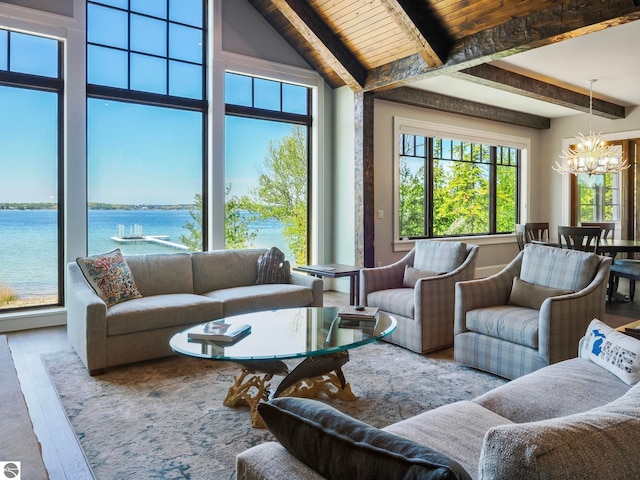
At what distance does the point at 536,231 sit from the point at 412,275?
3361 millimetres

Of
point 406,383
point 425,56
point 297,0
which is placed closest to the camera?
point 406,383

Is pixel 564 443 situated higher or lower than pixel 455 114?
lower

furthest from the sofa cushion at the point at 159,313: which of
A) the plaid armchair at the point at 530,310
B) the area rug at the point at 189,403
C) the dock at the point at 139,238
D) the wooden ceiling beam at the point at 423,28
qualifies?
the wooden ceiling beam at the point at 423,28

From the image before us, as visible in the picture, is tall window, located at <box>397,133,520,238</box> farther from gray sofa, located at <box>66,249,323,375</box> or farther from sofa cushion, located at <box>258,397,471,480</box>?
sofa cushion, located at <box>258,397,471,480</box>

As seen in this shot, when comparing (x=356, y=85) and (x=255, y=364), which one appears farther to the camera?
(x=356, y=85)

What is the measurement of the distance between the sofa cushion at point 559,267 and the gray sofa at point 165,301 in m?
1.95

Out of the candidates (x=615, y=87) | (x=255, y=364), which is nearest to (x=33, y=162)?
(x=255, y=364)

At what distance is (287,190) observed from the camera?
6340mm

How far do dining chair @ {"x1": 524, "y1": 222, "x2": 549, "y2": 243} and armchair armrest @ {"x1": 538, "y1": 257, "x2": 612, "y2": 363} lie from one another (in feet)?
11.1

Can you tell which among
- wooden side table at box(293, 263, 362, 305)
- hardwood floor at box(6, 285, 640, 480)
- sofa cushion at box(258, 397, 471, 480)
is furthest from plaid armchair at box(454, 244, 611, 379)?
sofa cushion at box(258, 397, 471, 480)

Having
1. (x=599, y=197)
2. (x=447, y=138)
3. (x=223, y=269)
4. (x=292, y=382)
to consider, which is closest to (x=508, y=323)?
(x=292, y=382)

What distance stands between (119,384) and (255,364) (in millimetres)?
1184

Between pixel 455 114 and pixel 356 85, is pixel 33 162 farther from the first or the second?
pixel 455 114

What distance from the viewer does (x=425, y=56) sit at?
195 inches
